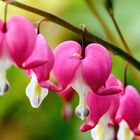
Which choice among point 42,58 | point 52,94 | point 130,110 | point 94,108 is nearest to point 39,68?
point 42,58

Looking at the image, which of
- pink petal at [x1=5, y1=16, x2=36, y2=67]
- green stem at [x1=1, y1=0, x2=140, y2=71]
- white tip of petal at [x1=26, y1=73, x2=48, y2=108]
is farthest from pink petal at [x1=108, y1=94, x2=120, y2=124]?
pink petal at [x1=5, y1=16, x2=36, y2=67]

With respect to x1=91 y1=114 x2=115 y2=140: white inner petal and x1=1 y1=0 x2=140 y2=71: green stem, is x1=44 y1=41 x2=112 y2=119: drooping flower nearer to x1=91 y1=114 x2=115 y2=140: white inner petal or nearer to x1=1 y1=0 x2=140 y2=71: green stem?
x1=1 y1=0 x2=140 y2=71: green stem

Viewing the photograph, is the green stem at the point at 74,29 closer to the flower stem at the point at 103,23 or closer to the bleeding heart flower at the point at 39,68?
the bleeding heart flower at the point at 39,68

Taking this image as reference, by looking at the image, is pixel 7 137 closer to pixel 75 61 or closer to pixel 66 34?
pixel 66 34

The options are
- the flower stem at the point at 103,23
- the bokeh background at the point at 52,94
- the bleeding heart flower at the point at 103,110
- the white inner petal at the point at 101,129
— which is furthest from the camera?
the bokeh background at the point at 52,94

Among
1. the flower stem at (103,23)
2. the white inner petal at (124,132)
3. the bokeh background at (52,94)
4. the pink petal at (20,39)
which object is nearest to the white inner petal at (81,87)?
the pink petal at (20,39)

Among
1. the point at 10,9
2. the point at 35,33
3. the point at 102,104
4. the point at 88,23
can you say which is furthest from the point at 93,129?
the point at 10,9
